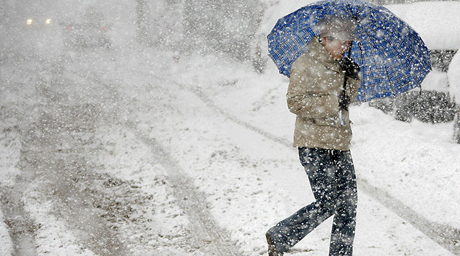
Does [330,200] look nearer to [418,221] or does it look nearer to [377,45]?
[377,45]

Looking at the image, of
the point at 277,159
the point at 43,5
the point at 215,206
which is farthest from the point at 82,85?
the point at 43,5

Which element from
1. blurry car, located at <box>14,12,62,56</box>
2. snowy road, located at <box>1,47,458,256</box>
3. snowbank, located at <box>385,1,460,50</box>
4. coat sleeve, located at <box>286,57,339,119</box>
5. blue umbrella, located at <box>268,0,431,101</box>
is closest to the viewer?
coat sleeve, located at <box>286,57,339,119</box>

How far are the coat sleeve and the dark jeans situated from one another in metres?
0.30

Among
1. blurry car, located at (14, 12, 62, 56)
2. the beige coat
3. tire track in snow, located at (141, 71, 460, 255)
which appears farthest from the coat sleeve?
blurry car, located at (14, 12, 62, 56)

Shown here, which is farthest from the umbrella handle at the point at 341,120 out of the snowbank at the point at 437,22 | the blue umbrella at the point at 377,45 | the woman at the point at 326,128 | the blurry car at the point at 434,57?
the snowbank at the point at 437,22

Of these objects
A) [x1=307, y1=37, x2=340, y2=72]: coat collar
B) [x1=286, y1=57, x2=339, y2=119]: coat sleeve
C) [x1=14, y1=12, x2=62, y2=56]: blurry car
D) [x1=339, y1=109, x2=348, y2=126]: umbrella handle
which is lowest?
[x1=14, y1=12, x2=62, y2=56]: blurry car

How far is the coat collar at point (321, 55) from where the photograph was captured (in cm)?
281

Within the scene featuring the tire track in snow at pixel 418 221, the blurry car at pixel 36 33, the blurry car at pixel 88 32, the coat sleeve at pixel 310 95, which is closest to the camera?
the coat sleeve at pixel 310 95

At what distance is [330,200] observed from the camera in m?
2.88

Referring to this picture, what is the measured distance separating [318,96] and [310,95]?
0.06 metres

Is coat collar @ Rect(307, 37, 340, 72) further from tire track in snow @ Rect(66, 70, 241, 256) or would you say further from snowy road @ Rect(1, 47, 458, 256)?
tire track in snow @ Rect(66, 70, 241, 256)

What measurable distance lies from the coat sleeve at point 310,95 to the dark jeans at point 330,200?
30 cm

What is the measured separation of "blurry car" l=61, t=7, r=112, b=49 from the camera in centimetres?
2569

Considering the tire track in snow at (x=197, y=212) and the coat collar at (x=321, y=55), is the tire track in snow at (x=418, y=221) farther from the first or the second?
the coat collar at (x=321, y=55)
